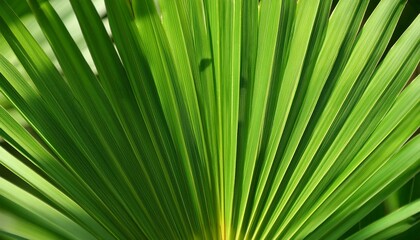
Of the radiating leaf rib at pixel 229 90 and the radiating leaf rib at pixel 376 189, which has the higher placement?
the radiating leaf rib at pixel 229 90

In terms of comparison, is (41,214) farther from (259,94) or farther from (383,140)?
(383,140)

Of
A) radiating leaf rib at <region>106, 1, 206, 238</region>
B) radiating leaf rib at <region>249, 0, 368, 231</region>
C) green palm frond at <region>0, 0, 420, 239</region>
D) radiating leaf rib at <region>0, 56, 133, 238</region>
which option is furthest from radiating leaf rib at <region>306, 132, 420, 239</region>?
radiating leaf rib at <region>0, 56, 133, 238</region>

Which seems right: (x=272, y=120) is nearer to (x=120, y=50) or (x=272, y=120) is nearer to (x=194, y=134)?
(x=194, y=134)

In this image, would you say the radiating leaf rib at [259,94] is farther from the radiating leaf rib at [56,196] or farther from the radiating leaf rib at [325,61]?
the radiating leaf rib at [56,196]

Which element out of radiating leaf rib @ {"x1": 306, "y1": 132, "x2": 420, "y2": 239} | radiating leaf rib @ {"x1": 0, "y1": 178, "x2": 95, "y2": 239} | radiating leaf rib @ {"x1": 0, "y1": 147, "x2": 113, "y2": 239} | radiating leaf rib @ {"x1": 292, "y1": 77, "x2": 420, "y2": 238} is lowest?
radiating leaf rib @ {"x1": 0, "y1": 178, "x2": 95, "y2": 239}

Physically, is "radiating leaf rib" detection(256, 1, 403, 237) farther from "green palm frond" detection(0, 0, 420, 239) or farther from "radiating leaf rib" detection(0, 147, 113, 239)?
"radiating leaf rib" detection(0, 147, 113, 239)

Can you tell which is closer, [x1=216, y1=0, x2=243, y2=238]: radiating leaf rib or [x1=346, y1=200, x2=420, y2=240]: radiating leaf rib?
[x1=346, y1=200, x2=420, y2=240]: radiating leaf rib

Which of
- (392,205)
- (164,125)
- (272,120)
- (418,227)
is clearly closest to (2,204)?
(164,125)

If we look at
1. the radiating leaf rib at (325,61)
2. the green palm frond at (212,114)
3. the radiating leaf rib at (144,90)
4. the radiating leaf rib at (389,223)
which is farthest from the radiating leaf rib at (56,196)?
the radiating leaf rib at (389,223)
